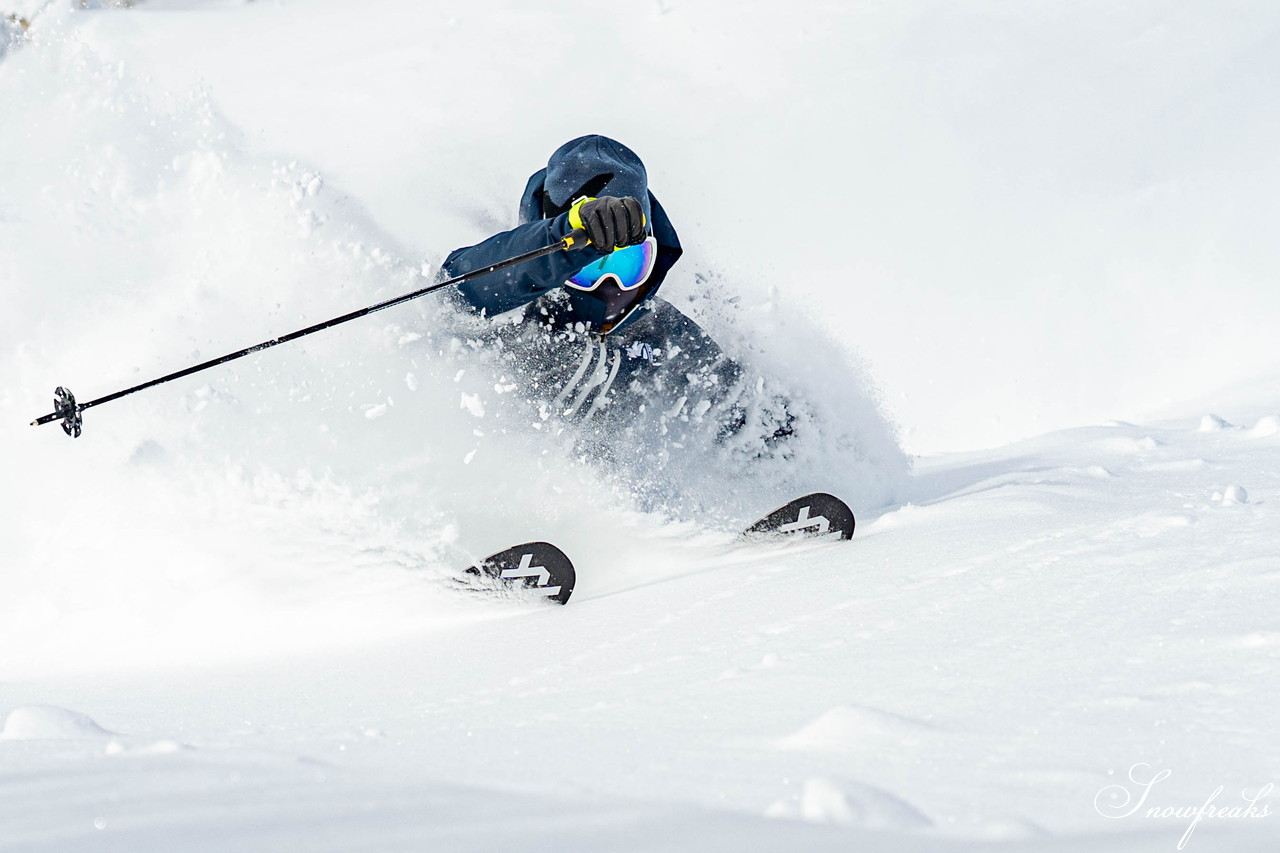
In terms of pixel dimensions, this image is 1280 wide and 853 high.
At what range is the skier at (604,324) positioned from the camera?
277 cm

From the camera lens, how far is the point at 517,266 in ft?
8.83

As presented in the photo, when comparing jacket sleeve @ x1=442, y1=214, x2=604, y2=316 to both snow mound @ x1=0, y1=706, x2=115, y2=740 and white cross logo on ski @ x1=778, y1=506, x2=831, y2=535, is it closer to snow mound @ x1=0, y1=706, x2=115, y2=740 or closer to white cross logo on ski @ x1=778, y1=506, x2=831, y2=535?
white cross logo on ski @ x1=778, y1=506, x2=831, y2=535

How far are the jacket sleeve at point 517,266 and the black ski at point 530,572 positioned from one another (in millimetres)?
769

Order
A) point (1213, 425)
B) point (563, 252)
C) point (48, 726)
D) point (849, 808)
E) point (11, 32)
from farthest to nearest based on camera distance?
1. point (11, 32)
2. point (1213, 425)
3. point (563, 252)
4. point (48, 726)
5. point (849, 808)

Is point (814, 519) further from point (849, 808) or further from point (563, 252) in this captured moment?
point (849, 808)

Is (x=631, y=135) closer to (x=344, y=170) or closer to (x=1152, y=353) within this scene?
(x=344, y=170)

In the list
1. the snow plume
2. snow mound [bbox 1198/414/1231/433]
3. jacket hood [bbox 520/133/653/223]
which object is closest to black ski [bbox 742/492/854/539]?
the snow plume

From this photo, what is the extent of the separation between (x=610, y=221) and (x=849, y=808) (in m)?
1.82

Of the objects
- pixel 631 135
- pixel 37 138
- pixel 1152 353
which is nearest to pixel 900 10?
pixel 631 135

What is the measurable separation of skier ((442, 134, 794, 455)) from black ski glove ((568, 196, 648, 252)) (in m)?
0.10

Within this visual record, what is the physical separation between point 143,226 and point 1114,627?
3879 millimetres

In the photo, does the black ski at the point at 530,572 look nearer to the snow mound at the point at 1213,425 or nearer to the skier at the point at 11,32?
the snow mound at the point at 1213,425

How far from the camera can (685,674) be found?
1.62m

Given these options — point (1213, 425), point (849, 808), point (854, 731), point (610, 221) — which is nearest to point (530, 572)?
point (610, 221)
